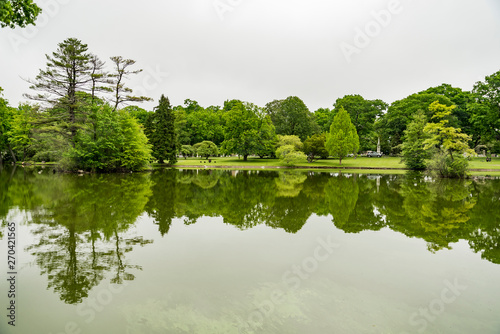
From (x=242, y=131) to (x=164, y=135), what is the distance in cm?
1375

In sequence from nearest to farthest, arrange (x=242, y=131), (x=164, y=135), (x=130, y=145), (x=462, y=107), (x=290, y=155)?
(x=130, y=145), (x=290, y=155), (x=164, y=135), (x=242, y=131), (x=462, y=107)

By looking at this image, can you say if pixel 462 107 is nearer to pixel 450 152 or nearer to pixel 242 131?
pixel 450 152

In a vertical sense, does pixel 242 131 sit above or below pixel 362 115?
below

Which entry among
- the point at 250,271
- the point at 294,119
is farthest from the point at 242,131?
the point at 250,271

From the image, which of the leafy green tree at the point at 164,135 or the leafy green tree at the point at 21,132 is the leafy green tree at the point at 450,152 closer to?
the leafy green tree at the point at 164,135

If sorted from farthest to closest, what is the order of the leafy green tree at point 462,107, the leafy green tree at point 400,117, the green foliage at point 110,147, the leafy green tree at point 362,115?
1. the leafy green tree at point 362,115
2. the leafy green tree at point 462,107
3. the leafy green tree at point 400,117
4. the green foliage at point 110,147

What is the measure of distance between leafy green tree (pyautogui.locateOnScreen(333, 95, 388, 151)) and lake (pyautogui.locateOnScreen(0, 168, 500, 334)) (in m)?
55.3

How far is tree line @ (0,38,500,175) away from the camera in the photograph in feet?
104

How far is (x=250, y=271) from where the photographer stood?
6.05m

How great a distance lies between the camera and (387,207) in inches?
526

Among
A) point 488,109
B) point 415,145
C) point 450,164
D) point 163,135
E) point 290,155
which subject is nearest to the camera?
point 450,164

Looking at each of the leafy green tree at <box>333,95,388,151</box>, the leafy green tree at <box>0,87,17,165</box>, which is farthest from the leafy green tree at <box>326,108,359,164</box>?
the leafy green tree at <box>0,87,17,165</box>

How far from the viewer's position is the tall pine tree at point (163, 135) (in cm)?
4403

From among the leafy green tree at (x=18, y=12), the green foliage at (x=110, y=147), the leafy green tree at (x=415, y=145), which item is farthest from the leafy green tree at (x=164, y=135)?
the leafy green tree at (x=18, y=12)
